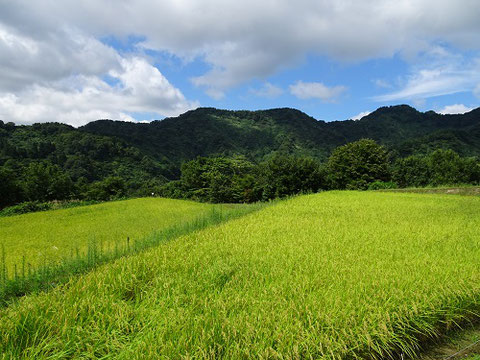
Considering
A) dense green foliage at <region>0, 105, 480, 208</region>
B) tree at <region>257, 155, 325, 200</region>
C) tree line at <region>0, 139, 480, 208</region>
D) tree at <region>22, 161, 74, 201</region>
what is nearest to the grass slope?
tree line at <region>0, 139, 480, 208</region>

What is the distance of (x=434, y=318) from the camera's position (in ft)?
10.0

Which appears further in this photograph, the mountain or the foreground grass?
the mountain

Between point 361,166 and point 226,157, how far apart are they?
80.1 meters

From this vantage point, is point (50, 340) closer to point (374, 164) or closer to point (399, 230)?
point (399, 230)

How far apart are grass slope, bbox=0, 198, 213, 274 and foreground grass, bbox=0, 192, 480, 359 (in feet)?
9.02

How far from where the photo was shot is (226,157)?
108062 mm

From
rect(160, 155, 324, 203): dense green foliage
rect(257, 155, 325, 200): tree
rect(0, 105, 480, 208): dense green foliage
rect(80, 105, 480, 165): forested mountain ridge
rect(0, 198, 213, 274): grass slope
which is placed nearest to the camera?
rect(0, 198, 213, 274): grass slope

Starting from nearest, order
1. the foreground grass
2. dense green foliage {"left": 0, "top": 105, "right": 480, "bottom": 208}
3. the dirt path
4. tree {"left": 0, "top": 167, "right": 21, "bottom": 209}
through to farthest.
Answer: the foreground grass → the dirt path → dense green foliage {"left": 0, "top": 105, "right": 480, "bottom": 208} → tree {"left": 0, "top": 167, "right": 21, "bottom": 209}

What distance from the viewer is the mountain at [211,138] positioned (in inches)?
2940

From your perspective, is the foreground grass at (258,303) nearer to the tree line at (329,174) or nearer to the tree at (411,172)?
the tree line at (329,174)

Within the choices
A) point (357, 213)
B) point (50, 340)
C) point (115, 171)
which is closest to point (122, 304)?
point (50, 340)

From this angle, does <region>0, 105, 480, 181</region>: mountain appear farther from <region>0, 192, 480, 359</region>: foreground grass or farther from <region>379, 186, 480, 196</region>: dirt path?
<region>0, 192, 480, 359</region>: foreground grass

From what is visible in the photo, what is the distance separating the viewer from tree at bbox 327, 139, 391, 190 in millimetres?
30031

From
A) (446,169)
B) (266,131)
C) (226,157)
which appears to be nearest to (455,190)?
(446,169)
